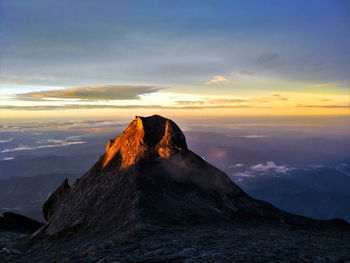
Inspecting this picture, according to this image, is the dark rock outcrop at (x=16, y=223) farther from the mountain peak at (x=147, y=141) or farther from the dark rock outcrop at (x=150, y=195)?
the mountain peak at (x=147, y=141)

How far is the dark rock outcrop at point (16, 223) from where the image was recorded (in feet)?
152

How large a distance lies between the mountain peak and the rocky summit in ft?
0.62

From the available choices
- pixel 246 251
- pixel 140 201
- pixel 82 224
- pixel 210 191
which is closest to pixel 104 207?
pixel 82 224

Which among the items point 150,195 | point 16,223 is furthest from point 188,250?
point 16,223

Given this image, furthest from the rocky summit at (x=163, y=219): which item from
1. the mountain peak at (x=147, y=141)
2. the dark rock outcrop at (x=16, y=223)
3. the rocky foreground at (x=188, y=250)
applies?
the dark rock outcrop at (x=16, y=223)

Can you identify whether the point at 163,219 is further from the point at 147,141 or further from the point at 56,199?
the point at 56,199

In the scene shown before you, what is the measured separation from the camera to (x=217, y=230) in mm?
23453

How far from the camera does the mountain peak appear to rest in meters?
38.9

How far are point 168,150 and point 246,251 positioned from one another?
84.9 ft

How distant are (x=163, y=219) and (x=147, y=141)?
18.5 m

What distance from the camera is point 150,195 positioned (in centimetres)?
2895

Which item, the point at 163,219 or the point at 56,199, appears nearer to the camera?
the point at 163,219

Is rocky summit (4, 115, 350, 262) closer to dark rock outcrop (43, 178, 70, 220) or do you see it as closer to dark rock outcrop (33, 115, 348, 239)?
dark rock outcrop (33, 115, 348, 239)

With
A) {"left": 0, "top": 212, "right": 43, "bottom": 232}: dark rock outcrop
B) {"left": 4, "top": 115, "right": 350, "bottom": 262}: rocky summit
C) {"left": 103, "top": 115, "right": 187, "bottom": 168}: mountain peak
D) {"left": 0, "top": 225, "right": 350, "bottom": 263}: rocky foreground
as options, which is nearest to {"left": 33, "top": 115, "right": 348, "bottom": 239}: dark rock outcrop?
{"left": 103, "top": 115, "right": 187, "bottom": 168}: mountain peak
